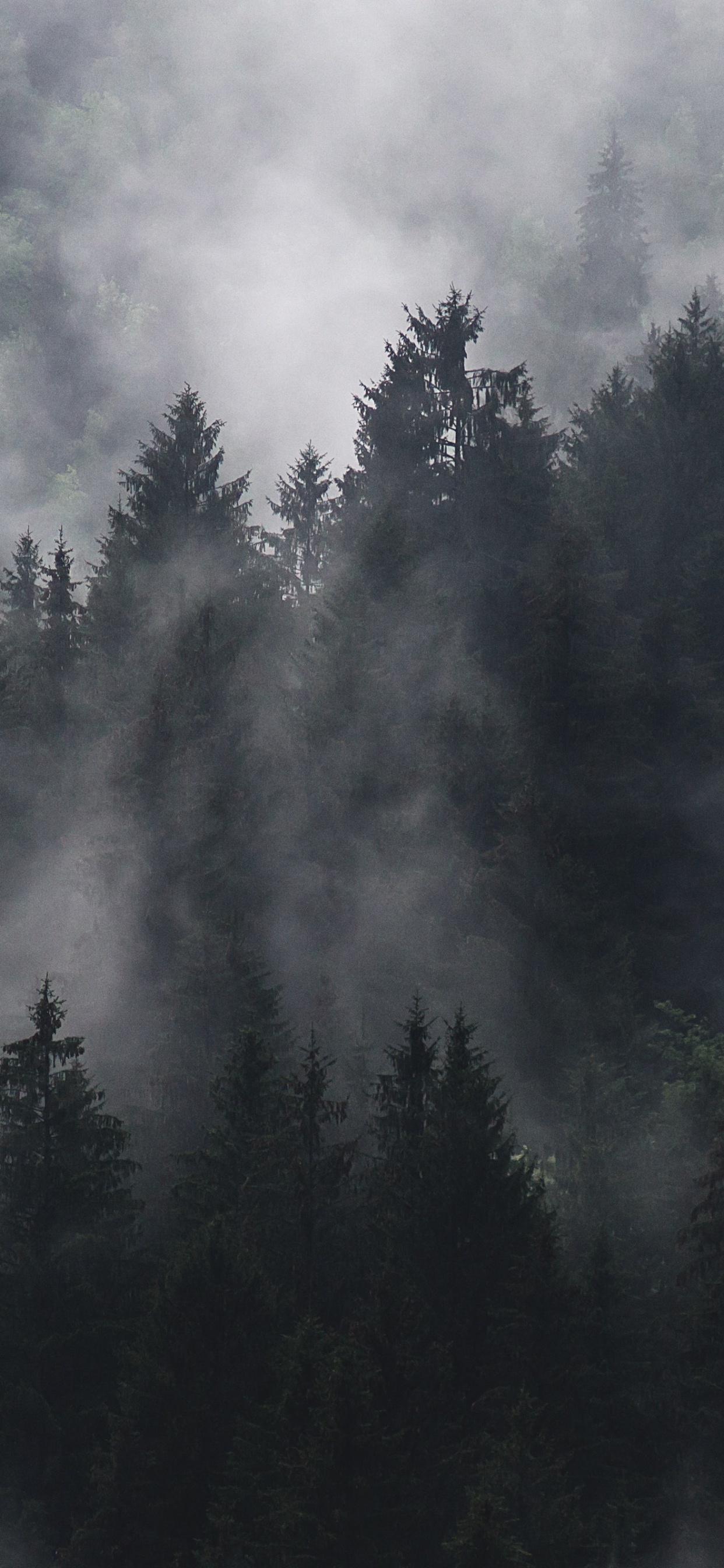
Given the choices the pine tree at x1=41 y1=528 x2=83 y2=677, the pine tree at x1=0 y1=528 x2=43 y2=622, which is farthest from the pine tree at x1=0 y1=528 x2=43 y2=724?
the pine tree at x1=41 y1=528 x2=83 y2=677

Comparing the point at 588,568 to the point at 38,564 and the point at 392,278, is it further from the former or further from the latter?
the point at 392,278

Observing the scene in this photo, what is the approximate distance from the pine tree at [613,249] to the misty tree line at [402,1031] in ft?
144

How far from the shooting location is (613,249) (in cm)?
9144

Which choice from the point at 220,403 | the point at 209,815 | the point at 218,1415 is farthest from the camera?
the point at 220,403

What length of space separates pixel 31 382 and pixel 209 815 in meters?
137

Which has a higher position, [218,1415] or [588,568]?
[588,568]

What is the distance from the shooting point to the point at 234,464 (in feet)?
411

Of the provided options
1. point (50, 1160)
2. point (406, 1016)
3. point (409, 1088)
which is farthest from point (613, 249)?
point (50, 1160)

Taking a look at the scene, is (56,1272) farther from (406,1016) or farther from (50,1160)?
(406,1016)

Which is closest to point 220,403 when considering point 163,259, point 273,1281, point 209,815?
point 163,259

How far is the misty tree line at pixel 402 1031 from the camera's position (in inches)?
743

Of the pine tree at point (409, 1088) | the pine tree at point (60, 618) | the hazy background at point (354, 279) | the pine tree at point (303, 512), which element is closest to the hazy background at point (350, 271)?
the hazy background at point (354, 279)

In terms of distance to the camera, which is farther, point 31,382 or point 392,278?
point 392,278

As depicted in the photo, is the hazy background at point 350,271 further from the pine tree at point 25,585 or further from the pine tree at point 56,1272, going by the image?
the pine tree at point 56,1272
